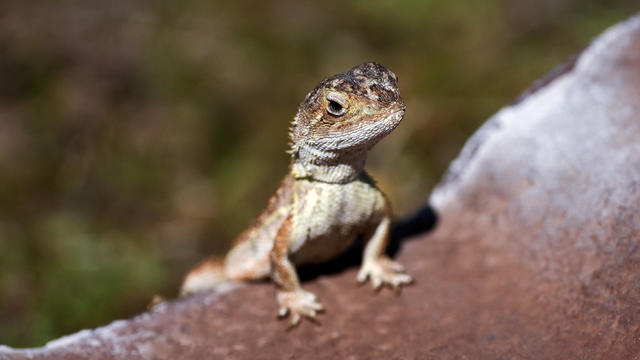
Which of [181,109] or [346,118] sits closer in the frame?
[346,118]

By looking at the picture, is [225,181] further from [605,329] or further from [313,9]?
[605,329]

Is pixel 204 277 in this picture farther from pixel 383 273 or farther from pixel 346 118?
pixel 346 118

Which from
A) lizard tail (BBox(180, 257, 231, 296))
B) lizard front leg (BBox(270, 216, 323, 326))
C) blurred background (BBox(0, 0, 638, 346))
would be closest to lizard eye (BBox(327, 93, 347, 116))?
lizard front leg (BBox(270, 216, 323, 326))

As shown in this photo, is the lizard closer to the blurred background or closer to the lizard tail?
the lizard tail

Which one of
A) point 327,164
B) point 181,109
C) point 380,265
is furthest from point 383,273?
point 181,109

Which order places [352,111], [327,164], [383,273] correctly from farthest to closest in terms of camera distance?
1. [383,273]
2. [327,164]
3. [352,111]

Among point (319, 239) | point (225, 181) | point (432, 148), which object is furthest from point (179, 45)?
point (319, 239)

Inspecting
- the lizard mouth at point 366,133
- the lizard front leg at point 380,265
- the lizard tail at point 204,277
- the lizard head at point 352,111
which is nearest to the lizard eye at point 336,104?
the lizard head at point 352,111
